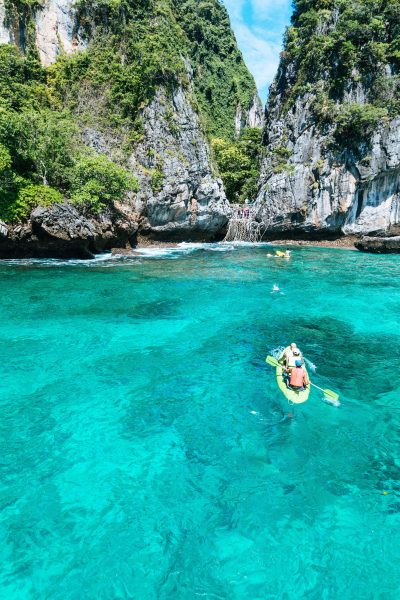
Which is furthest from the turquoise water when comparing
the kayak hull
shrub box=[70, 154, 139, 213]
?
shrub box=[70, 154, 139, 213]

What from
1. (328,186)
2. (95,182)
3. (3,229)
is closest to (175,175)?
(95,182)

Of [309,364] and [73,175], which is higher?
[73,175]

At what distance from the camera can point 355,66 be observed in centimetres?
3997

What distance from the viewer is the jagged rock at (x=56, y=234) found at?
1023 inches

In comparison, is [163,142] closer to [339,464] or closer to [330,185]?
[330,185]

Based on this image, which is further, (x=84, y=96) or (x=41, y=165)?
(x=84, y=96)

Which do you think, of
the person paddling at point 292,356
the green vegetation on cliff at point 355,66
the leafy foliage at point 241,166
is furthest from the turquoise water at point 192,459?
the leafy foliage at point 241,166

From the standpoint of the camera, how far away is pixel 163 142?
37.4m

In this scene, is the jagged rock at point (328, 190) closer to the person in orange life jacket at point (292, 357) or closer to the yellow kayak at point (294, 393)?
the person in orange life jacket at point (292, 357)

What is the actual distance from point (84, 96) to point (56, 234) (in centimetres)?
1906

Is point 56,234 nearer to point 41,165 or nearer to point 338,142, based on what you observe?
point 41,165

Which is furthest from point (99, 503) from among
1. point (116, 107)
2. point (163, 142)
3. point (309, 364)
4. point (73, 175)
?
point (116, 107)

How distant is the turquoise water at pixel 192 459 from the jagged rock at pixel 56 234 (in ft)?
35.5

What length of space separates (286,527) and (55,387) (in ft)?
23.8
